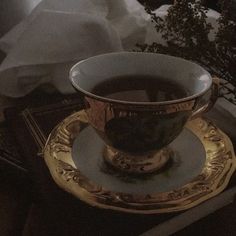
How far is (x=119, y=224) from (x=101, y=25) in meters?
0.32

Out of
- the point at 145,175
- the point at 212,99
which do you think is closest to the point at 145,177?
the point at 145,175

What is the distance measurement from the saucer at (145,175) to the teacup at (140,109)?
0.06 feet

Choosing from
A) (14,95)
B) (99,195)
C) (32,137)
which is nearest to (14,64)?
(14,95)

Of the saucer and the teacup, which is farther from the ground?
the teacup

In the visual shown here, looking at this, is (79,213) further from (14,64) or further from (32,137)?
(14,64)

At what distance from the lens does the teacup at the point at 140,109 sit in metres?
0.37

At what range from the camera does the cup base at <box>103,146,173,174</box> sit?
41 cm

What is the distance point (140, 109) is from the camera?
0.36 meters

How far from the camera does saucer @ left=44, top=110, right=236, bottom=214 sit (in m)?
0.37

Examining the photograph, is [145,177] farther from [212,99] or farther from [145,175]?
[212,99]

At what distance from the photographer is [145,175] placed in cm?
41

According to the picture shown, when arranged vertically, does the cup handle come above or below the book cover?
above

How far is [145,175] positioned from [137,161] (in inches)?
0.7

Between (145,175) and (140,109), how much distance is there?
77 millimetres
